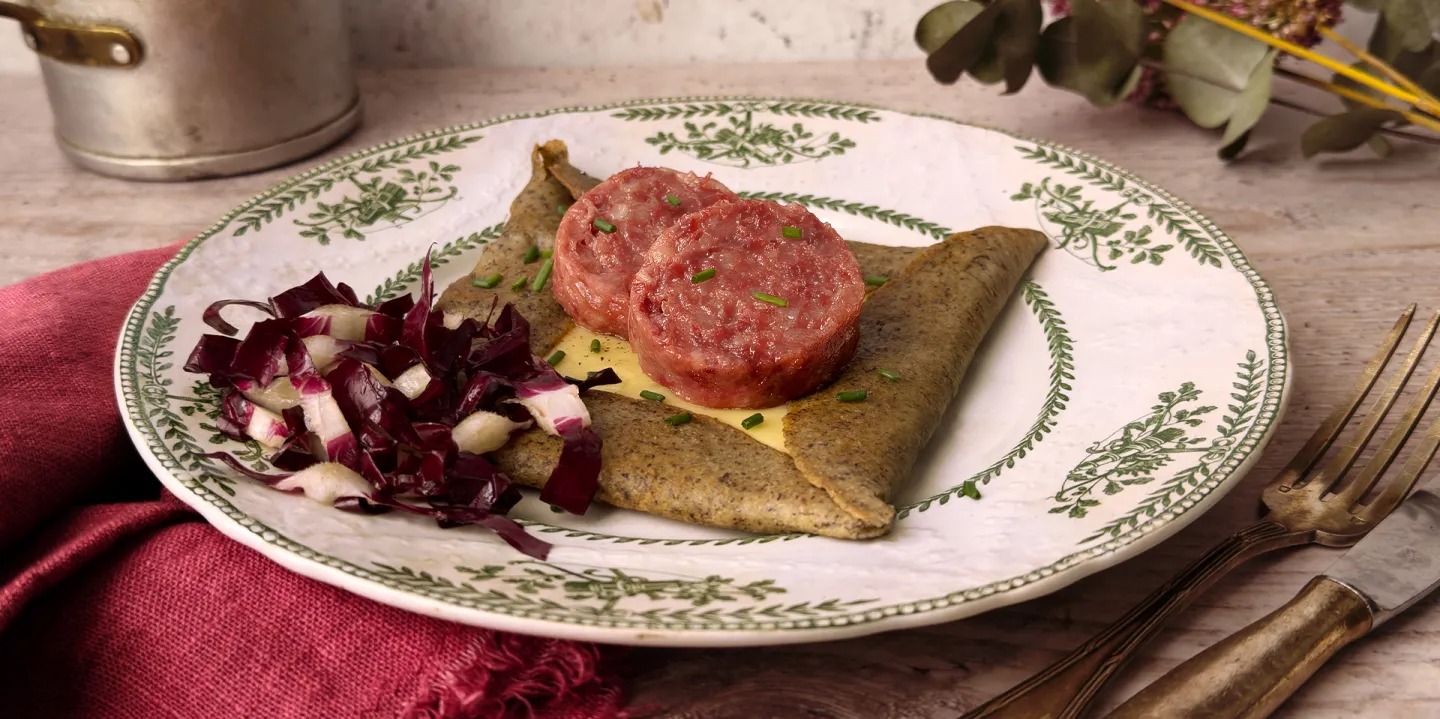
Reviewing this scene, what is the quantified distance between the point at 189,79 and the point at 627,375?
256 centimetres

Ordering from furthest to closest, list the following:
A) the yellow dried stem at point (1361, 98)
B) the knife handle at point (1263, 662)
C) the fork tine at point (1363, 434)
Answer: the yellow dried stem at point (1361, 98)
the fork tine at point (1363, 434)
the knife handle at point (1263, 662)

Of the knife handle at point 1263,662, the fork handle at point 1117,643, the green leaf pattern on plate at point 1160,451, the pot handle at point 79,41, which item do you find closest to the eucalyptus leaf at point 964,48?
the green leaf pattern on plate at point 1160,451

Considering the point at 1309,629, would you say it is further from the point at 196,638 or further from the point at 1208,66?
the point at 1208,66

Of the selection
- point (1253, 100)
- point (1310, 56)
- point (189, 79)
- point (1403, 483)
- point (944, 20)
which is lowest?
point (189, 79)

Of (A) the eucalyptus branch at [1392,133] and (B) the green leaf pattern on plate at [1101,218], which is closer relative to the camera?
(B) the green leaf pattern on plate at [1101,218]

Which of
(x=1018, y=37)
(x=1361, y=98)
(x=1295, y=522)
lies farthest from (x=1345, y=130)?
(x=1295, y=522)

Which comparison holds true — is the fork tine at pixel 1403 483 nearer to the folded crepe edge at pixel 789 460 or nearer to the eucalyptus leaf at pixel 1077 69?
the folded crepe edge at pixel 789 460

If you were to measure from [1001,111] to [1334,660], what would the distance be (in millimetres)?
3752

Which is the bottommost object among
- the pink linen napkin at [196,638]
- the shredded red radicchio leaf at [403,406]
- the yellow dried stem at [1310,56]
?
the pink linen napkin at [196,638]

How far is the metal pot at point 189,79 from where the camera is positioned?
190 inches

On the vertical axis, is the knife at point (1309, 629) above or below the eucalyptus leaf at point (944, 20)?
below

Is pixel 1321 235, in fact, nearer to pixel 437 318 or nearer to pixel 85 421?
pixel 437 318

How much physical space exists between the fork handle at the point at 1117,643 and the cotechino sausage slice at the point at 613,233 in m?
1.77

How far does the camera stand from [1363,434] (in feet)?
10.8
